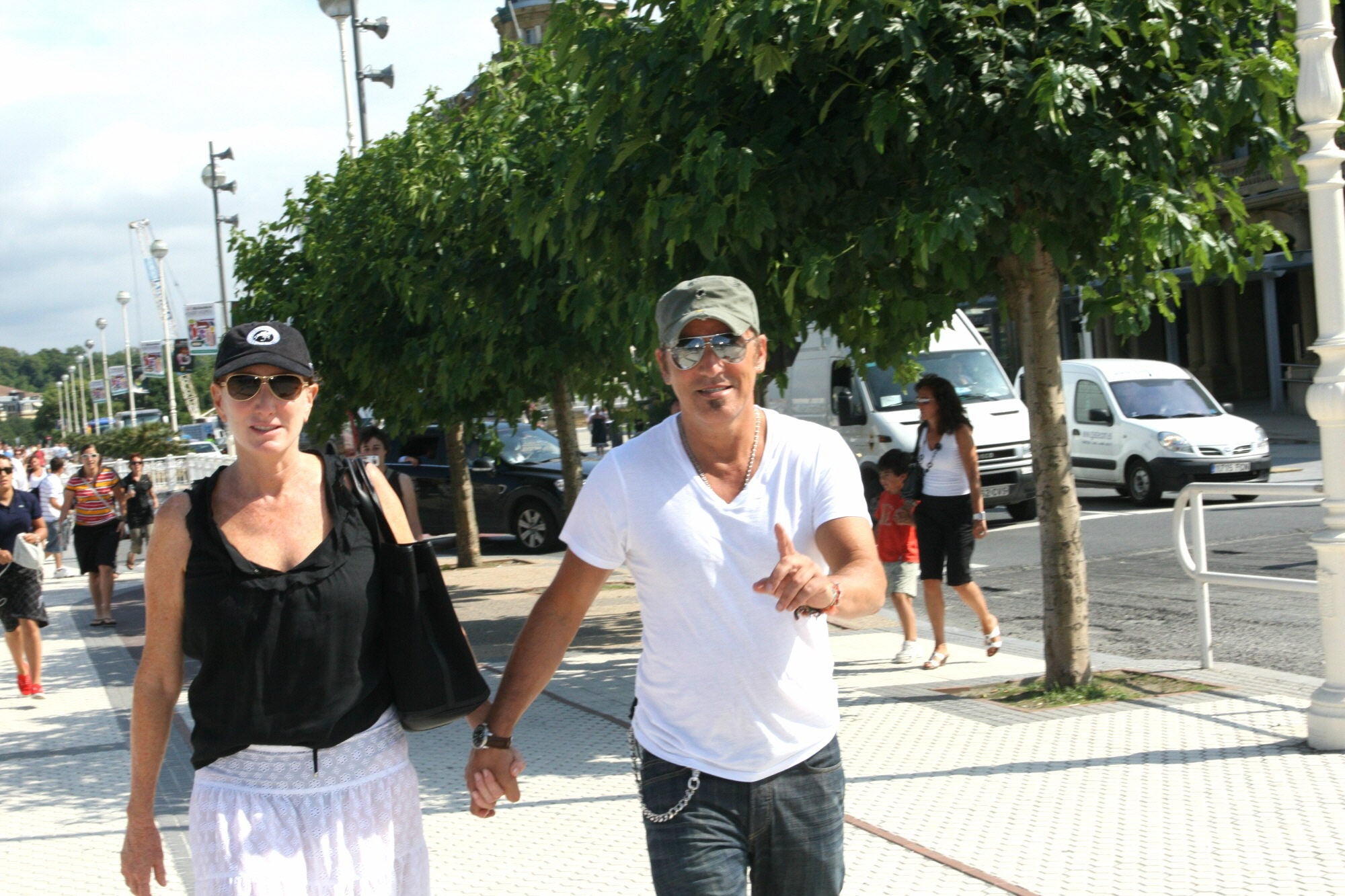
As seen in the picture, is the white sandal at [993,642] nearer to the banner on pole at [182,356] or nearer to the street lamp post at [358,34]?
the street lamp post at [358,34]

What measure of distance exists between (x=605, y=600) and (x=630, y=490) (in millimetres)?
10465

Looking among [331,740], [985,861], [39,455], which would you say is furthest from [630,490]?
[39,455]

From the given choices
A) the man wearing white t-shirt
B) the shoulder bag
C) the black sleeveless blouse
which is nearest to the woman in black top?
the black sleeveless blouse

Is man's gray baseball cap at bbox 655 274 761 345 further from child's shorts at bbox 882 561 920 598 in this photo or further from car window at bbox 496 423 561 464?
car window at bbox 496 423 561 464

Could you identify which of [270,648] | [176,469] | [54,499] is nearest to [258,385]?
[270,648]

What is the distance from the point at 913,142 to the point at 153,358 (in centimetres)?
4363

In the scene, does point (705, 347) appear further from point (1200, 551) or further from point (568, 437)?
point (568, 437)

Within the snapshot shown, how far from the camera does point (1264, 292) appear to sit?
30.1m

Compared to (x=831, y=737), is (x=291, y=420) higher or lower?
higher

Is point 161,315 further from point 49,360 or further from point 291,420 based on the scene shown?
point 49,360

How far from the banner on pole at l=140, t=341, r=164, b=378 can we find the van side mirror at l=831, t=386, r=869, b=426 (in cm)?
3267

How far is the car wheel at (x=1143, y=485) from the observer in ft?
59.8

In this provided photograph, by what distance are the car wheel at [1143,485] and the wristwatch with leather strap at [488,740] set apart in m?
16.3

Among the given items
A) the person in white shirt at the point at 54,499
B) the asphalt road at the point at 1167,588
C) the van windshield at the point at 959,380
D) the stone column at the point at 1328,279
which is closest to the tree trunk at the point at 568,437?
the asphalt road at the point at 1167,588
